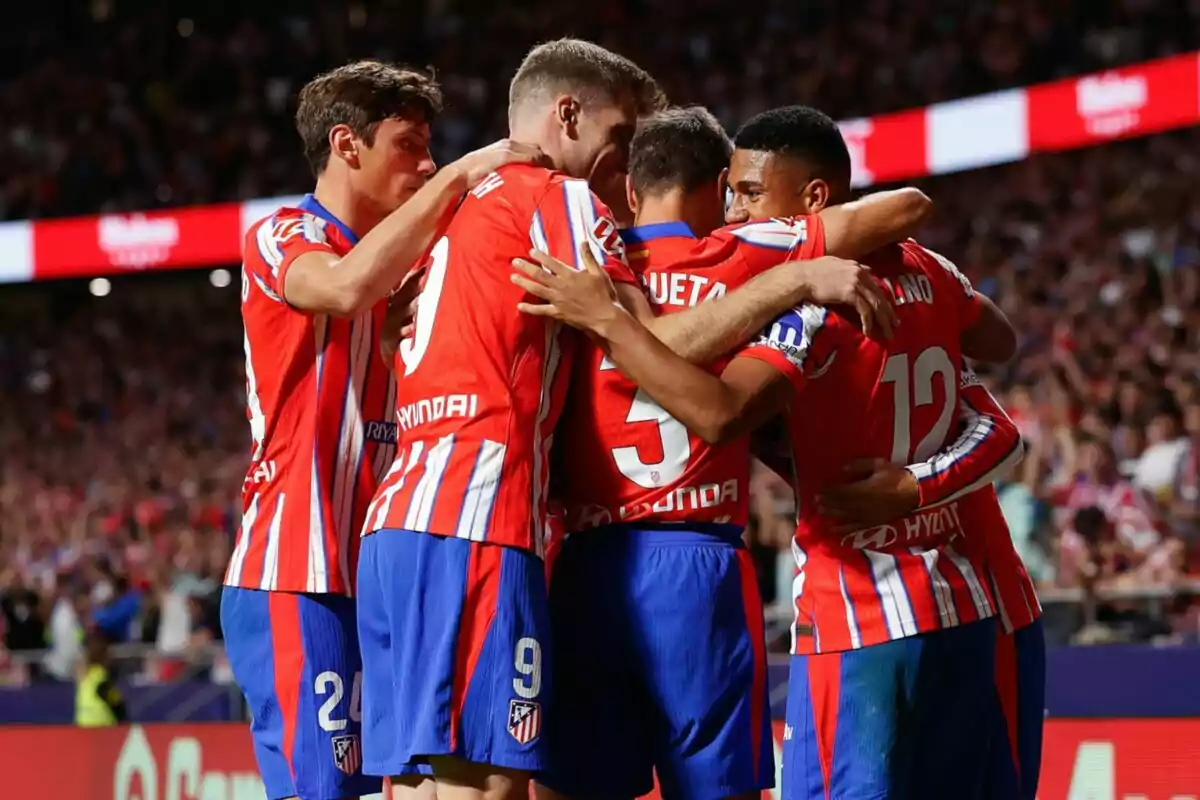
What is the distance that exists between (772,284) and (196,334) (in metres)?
16.9

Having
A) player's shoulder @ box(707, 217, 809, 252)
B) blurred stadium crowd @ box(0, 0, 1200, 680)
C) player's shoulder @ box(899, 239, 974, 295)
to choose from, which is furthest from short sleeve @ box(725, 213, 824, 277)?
blurred stadium crowd @ box(0, 0, 1200, 680)

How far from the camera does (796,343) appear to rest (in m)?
3.37

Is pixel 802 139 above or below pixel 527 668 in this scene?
above

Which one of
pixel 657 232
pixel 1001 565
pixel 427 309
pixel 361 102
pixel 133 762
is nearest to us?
pixel 427 309

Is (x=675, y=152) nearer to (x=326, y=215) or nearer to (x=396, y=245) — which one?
(x=396, y=245)

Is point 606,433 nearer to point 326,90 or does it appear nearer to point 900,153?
point 326,90

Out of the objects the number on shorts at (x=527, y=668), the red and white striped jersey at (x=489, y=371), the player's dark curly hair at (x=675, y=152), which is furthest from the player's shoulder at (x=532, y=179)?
the number on shorts at (x=527, y=668)

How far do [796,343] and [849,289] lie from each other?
0.51 ft

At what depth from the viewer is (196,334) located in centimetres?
1947

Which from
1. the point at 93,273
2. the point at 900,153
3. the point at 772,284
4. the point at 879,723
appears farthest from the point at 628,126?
the point at 93,273

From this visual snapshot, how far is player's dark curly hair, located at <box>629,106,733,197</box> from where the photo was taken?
11.8ft

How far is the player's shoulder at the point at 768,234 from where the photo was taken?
356 cm

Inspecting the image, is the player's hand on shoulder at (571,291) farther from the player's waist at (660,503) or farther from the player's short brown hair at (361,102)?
the player's short brown hair at (361,102)

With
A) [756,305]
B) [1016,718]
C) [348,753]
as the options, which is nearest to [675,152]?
[756,305]
